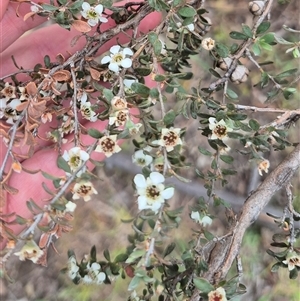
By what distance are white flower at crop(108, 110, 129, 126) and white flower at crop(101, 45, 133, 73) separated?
10cm

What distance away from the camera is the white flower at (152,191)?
0.70m

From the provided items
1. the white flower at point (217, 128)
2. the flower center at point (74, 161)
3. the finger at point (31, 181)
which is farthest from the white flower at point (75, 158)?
the finger at point (31, 181)

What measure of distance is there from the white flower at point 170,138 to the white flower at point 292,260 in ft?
1.01

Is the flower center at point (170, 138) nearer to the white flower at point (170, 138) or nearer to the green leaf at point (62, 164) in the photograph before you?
the white flower at point (170, 138)

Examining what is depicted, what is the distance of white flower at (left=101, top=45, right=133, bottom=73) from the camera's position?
777 mm

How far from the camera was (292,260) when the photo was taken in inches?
33.2

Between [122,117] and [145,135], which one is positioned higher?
[122,117]

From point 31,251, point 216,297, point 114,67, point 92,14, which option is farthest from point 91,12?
point 216,297

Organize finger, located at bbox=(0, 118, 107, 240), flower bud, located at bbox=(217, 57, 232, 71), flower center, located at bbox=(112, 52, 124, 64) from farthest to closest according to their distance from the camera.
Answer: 1. finger, located at bbox=(0, 118, 107, 240)
2. flower bud, located at bbox=(217, 57, 232, 71)
3. flower center, located at bbox=(112, 52, 124, 64)

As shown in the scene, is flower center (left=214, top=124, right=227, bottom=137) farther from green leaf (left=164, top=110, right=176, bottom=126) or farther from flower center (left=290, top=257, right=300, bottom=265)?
flower center (left=290, top=257, right=300, bottom=265)

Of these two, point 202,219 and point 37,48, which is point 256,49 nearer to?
point 202,219

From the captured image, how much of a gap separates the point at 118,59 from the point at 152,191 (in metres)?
0.24

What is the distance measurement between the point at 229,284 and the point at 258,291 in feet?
2.82

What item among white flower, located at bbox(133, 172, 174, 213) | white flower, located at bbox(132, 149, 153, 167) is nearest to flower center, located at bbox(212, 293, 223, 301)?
white flower, located at bbox(133, 172, 174, 213)
